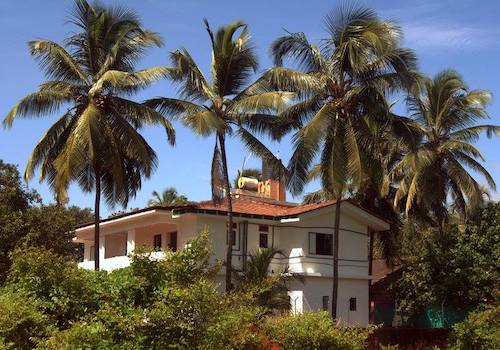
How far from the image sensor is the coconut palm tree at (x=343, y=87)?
24719 mm

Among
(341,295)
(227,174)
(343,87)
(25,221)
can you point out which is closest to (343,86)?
(343,87)

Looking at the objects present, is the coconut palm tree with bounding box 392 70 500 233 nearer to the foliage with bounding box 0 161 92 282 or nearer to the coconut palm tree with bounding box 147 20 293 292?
the coconut palm tree with bounding box 147 20 293 292

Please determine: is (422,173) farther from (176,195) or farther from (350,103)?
(176,195)

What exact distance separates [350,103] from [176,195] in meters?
32.1

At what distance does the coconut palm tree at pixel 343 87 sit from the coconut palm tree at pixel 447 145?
181 inches

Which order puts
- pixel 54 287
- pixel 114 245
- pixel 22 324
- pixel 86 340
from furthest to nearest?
pixel 114 245
pixel 54 287
pixel 22 324
pixel 86 340

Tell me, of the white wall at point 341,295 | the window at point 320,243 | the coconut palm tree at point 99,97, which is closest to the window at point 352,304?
the white wall at point 341,295

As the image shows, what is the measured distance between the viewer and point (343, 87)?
26.0 meters

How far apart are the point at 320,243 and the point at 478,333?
15368 millimetres

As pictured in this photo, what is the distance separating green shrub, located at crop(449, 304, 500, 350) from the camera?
15.9 metres

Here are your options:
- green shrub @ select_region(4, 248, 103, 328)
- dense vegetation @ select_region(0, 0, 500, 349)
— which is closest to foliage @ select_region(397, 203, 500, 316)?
dense vegetation @ select_region(0, 0, 500, 349)

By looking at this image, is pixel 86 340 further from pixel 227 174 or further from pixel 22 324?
pixel 227 174

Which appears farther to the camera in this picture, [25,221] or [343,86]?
[25,221]

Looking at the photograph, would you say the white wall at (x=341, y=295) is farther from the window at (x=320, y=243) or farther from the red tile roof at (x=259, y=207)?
the red tile roof at (x=259, y=207)
